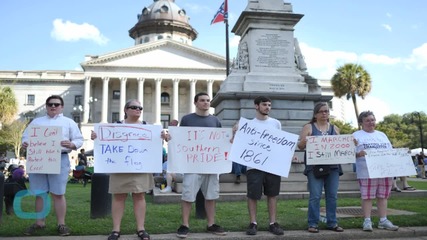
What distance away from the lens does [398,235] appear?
18.9ft

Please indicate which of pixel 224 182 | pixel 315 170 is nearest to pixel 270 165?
pixel 315 170

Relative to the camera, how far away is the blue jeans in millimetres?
5773

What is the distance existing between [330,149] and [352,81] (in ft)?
123

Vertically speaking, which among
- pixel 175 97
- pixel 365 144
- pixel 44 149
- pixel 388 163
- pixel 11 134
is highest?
pixel 175 97

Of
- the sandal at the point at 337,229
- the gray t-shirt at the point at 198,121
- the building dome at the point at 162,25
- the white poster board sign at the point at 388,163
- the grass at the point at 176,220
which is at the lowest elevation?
the grass at the point at 176,220

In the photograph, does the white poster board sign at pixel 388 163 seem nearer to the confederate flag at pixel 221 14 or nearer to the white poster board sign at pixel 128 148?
the white poster board sign at pixel 128 148

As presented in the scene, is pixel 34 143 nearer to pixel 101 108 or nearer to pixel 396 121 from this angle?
pixel 101 108

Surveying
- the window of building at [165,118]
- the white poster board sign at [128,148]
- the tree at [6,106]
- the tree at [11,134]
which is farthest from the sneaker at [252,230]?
the window of building at [165,118]

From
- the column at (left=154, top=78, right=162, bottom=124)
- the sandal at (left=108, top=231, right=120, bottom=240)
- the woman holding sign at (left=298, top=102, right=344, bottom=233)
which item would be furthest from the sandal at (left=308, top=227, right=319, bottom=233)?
the column at (left=154, top=78, right=162, bottom=124)

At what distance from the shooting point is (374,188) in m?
6.10

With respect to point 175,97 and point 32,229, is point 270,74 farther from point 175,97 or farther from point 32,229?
point 175,97

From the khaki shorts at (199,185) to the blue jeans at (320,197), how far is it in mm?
1437

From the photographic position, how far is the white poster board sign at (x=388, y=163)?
6.05m

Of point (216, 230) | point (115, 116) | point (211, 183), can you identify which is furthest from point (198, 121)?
point (115, 116)
